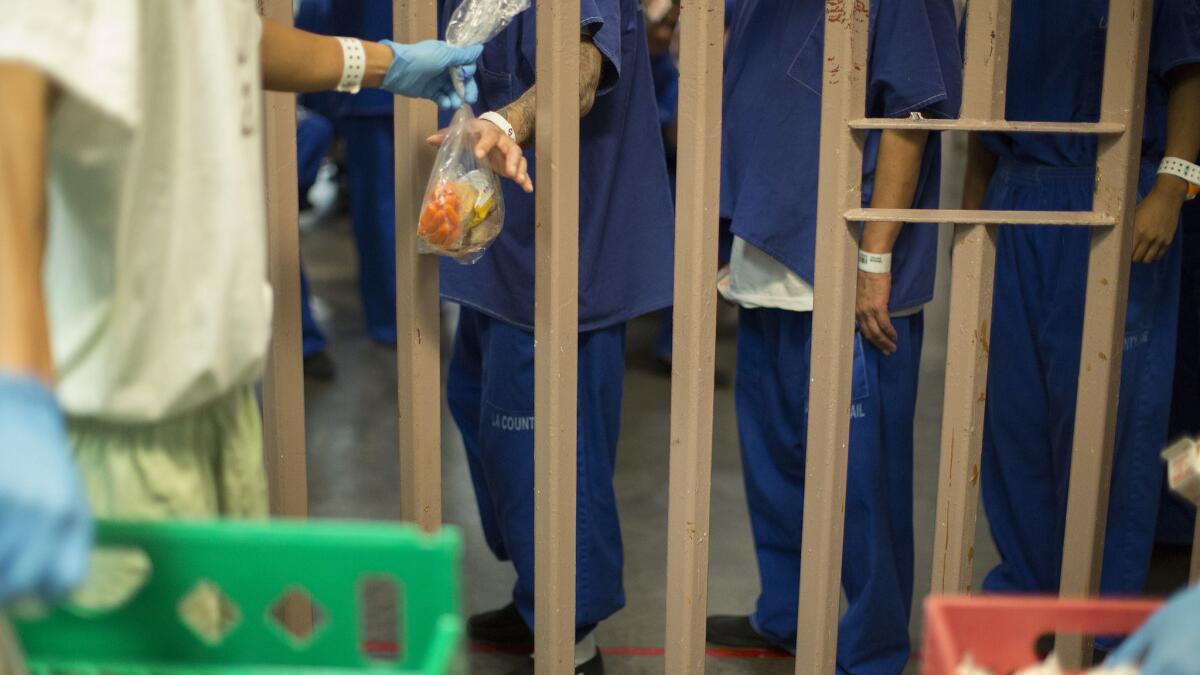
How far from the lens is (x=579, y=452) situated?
2.33 meters

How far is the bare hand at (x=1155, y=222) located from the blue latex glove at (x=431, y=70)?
122 centimetres

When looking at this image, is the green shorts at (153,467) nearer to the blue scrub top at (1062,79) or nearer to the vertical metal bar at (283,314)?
the vertical metal bar at (283,314)

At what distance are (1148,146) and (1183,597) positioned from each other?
1.56 m

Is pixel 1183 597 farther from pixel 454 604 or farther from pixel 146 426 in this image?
pixel 146 426

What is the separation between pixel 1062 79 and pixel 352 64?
4.60 ft

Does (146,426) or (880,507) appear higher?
(146,426)

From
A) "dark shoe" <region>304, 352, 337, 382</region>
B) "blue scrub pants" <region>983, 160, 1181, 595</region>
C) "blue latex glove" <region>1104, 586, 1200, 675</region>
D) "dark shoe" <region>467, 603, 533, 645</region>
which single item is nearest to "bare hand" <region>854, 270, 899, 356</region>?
"blue scrub pants" <region>983, 160, 1181, 595</region>

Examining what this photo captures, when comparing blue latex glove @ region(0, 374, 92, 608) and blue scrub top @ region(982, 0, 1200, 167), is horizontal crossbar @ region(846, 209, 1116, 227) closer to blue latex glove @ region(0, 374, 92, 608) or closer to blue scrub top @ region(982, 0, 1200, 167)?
blue scrub top @ region(982, 0, 1200, 167)

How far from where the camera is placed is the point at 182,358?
120 cm

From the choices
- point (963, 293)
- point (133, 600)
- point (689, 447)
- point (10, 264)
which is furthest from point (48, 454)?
point (963, 293)

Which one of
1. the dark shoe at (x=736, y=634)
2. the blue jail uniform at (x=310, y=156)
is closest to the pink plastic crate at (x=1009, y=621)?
the dark shoe at (x=736, y=634)

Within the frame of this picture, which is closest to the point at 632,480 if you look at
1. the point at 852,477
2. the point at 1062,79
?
the point at 852,477

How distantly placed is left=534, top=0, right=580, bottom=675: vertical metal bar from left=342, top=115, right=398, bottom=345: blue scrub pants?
2.29 metres

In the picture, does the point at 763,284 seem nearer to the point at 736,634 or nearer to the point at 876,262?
the point at 876,262
